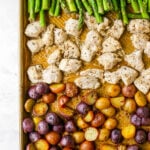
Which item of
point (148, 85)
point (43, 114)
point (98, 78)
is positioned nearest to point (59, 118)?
point (43, 114)

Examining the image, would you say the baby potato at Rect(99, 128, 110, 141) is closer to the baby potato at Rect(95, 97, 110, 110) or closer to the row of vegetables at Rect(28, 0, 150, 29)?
the baby potato at Rect(95, 97, 110, 110)

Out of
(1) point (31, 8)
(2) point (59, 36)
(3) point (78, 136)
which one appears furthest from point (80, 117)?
(1) point (31, 8)

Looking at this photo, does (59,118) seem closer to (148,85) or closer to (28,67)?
(28,67)

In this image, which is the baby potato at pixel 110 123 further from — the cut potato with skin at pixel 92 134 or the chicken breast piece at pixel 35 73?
the chicken breast piece at pixel 35 73

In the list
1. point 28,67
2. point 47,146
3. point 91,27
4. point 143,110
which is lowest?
point 47,146

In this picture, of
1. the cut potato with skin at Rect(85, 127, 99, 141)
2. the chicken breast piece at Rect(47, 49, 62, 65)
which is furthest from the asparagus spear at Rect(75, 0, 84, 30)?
the cut potato with skin at Rect(85, 127, 99, 141)

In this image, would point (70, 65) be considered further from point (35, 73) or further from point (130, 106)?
point (130, 106)
